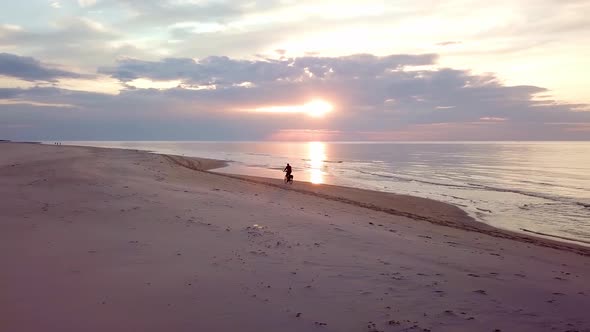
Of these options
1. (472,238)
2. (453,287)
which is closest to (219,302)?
(453,287)

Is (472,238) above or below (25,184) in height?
below

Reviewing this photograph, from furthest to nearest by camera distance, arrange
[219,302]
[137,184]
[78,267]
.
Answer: [137,184] → [78,267] → [219,302]

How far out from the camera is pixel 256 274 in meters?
8.45

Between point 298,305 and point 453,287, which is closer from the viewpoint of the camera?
point 298,305

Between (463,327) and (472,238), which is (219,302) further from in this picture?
(472,238)

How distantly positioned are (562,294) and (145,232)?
9.88 m

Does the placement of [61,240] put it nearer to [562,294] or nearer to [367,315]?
[367,315]

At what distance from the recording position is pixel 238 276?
8250 mm

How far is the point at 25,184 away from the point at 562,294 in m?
20.6

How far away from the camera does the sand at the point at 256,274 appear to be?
6.45m

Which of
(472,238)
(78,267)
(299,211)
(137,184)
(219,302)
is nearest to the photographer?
(219,302)

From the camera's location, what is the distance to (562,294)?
8.47 metres

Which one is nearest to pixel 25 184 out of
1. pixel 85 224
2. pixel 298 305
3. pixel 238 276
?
pixel 85 224

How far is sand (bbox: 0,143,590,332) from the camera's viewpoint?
21.1 feet
